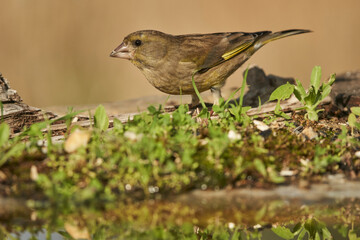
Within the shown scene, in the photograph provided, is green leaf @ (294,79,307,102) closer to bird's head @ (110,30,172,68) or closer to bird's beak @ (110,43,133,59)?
bird's head @ (110,30,172,68)

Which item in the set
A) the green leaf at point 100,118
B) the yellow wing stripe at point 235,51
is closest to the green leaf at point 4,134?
the green leaf at point 100,118

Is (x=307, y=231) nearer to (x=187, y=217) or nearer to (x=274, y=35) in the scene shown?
(x=187, y=217)

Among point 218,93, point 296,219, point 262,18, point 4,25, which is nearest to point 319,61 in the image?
point 262,18

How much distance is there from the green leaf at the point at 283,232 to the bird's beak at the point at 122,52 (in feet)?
10.6

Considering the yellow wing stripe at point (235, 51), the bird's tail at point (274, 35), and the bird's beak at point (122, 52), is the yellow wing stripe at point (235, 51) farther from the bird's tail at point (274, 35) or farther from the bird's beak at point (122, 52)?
the bird's beak at point (122, 52)

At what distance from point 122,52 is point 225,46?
3.62 ft

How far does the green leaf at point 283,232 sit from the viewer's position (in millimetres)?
3637

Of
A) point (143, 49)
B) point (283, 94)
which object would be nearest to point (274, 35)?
point (143, 49)

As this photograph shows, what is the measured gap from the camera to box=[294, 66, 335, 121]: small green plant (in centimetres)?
539

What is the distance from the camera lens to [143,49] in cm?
641

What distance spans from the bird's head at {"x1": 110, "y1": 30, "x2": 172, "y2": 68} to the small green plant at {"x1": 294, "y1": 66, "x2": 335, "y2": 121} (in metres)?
1.60

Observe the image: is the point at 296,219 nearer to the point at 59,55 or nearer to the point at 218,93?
the point at 218,93

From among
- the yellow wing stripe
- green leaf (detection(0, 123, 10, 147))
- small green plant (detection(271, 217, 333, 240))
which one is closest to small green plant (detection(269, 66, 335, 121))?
the yellow wing stripe

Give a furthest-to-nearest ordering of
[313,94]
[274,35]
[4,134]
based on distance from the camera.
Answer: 1. [274,35]
2. [313,94]
3. [4,134]
